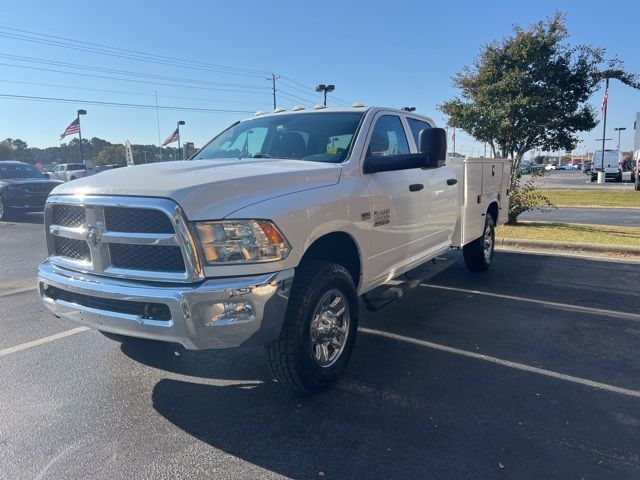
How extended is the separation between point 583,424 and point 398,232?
2063 millimetres

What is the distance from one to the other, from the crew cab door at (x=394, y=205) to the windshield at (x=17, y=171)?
14.7m

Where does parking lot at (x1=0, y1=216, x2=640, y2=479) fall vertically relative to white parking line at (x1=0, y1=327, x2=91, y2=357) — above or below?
below

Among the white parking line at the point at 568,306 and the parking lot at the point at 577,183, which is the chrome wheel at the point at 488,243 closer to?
the white parking line at the point at 568,306

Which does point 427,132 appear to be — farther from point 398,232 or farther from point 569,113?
point 569,113

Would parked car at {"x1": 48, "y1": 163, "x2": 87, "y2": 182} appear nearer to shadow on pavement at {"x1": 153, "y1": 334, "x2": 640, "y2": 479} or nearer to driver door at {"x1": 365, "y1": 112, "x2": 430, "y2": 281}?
driver door at {"x1": 365, "y1": 112, "x2": 430, "y2": 281}

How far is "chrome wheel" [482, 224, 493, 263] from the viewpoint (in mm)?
7367

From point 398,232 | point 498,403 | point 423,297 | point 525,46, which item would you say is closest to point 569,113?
point 525,46

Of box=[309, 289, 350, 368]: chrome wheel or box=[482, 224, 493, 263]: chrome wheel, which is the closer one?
box=[309, 289, 350, 368]: chrome wheel

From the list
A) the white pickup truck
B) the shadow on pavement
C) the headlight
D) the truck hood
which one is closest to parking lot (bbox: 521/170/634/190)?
the white pickup truck

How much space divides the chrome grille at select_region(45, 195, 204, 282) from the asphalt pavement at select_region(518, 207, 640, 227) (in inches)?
513

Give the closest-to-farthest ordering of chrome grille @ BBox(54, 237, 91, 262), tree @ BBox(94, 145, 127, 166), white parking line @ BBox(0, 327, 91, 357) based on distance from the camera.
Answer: chrome grille @ BBox(54, 237, 91, 262)
white parking line @ BBox(0, 327, 91, 357)
tree @ BBox(94, 145, 127, 166)

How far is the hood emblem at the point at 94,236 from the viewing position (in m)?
3.08

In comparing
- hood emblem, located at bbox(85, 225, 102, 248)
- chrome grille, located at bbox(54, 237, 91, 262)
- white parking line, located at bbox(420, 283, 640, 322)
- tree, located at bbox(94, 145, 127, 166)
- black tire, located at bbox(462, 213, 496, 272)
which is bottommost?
white parking line, located at bbox(420, 283, 640, 322)

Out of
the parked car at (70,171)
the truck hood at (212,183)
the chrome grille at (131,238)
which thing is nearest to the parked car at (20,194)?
the truck hood at (212,183)
